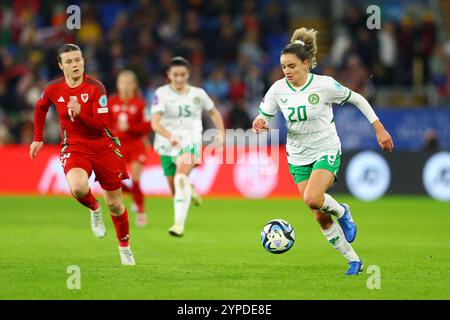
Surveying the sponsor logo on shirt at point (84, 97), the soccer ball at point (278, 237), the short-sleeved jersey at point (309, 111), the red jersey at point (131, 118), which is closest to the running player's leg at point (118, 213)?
the sponsor logo on shirt at point (84, 97)

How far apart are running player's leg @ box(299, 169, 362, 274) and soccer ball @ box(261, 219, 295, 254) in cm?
36

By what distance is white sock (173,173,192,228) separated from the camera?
13516 mm

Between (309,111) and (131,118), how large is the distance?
711 centimetres

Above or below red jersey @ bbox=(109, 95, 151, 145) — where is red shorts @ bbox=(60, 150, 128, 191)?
below

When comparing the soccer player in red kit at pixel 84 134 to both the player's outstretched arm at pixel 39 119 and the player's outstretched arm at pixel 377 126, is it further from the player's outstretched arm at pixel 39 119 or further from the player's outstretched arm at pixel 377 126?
the player's outstretched arm at pixel 377 126

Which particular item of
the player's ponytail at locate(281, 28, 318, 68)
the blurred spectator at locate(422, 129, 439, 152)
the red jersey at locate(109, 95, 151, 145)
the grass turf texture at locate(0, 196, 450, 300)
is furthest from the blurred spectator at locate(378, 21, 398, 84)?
the player's ponytail at locate(281, 28, 318, 68)

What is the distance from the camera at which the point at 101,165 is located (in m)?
10.5

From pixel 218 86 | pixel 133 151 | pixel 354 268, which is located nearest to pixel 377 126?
pixel 354 268

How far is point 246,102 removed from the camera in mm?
24078

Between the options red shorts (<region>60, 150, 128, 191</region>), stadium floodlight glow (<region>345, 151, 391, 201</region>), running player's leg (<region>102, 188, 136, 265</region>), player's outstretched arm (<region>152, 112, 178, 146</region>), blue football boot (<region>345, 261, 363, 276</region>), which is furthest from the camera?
stadium floodlight glow (<region>345, 151, 391, 201</region>)

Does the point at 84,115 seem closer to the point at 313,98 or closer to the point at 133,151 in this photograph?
the point at 313,98

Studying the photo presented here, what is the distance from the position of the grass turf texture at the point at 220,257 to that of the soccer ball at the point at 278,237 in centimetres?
27

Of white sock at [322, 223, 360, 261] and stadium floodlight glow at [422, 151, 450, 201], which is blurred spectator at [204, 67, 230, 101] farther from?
white sock at [322, 223, 360, 261]
